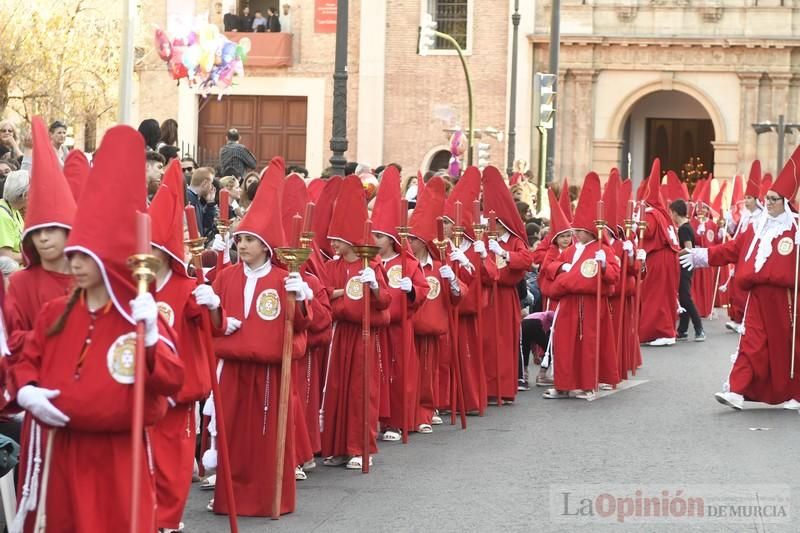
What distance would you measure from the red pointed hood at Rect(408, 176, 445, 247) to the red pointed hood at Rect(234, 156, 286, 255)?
3700 mm

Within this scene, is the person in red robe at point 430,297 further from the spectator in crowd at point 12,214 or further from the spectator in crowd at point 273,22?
the spectator in crowd at point 273,22

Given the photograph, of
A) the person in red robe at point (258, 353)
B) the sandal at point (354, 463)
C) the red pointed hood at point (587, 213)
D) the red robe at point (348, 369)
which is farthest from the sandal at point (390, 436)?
the red pointed hood at point (587, 213)

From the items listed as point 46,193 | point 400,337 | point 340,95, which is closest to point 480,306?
point 400,337

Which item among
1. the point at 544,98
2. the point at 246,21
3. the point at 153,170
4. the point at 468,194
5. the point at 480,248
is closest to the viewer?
the point at 153,170

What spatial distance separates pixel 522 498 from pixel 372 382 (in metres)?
1.87

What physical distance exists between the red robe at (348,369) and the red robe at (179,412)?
2888 mm

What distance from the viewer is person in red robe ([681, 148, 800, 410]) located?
14.1 m

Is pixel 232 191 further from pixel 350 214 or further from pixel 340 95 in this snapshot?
pixel 340 95

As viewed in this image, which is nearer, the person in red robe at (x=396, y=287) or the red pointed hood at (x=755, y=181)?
the person in red robe at (x=396, y=287)

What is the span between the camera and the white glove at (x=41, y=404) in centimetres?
655

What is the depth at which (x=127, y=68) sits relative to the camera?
15.2 metres

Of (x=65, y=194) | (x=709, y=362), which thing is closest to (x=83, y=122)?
(x=709, y=362)

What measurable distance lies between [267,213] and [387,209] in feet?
9.33

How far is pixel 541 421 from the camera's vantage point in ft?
45.7
